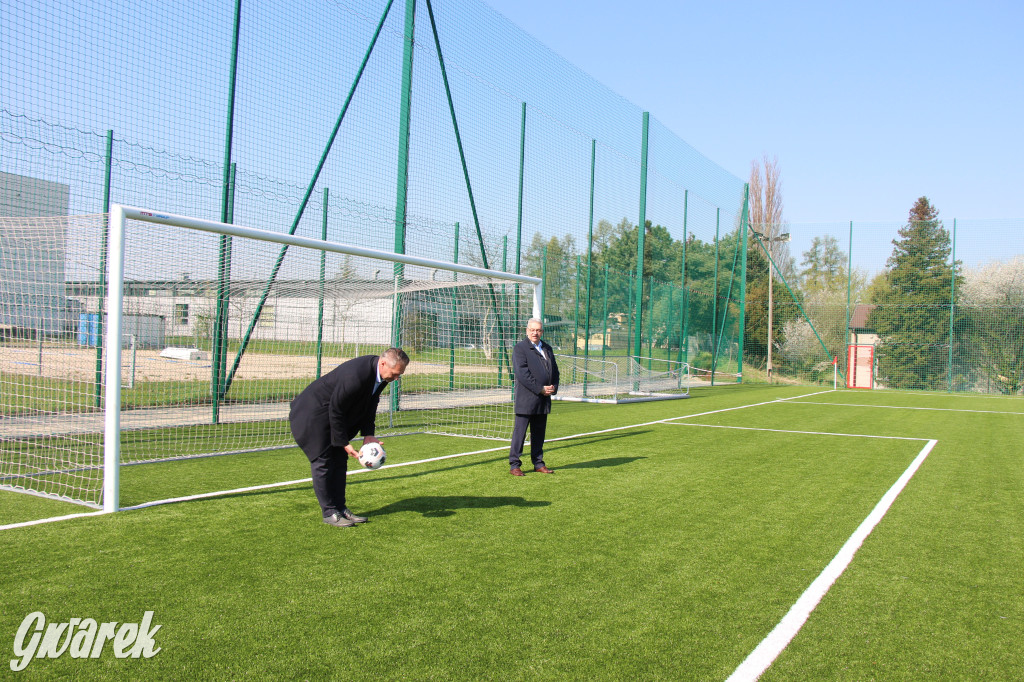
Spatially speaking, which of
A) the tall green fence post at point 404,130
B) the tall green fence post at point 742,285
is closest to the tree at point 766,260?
the tall green fence post at point 742,285

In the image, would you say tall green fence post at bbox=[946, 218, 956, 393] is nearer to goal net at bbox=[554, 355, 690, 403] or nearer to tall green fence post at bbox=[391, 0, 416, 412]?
goal net at bbox=[554, 355, 690, 403]

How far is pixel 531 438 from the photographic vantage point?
739 centimetres

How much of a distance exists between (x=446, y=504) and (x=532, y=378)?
1.96m

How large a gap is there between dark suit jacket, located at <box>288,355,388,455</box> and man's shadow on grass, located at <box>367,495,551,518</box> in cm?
91

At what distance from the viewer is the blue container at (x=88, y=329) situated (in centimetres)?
690

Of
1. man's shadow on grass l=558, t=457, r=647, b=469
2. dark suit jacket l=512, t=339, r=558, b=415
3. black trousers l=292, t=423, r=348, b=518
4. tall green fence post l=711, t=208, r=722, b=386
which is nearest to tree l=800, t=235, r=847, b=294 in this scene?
tall green fence post l=711, t=208, r=722, b=386

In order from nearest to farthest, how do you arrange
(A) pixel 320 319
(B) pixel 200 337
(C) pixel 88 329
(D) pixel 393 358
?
(D) pixel 393 358 → (C) pixel 88 329 → (B) pixel 200 337 → (A) pixel 320 319

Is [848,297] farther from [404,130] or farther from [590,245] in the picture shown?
[404,130]

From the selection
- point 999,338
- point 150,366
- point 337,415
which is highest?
point 999,338

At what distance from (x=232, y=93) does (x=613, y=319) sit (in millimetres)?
12221

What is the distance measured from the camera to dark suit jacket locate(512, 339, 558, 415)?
291 inches

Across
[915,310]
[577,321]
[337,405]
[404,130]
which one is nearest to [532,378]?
[337,405]

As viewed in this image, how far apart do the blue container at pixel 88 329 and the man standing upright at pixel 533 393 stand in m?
4.20

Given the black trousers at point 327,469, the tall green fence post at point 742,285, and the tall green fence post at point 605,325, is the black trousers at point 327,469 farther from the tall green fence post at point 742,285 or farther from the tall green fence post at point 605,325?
the tall green fence post at point 742,285
